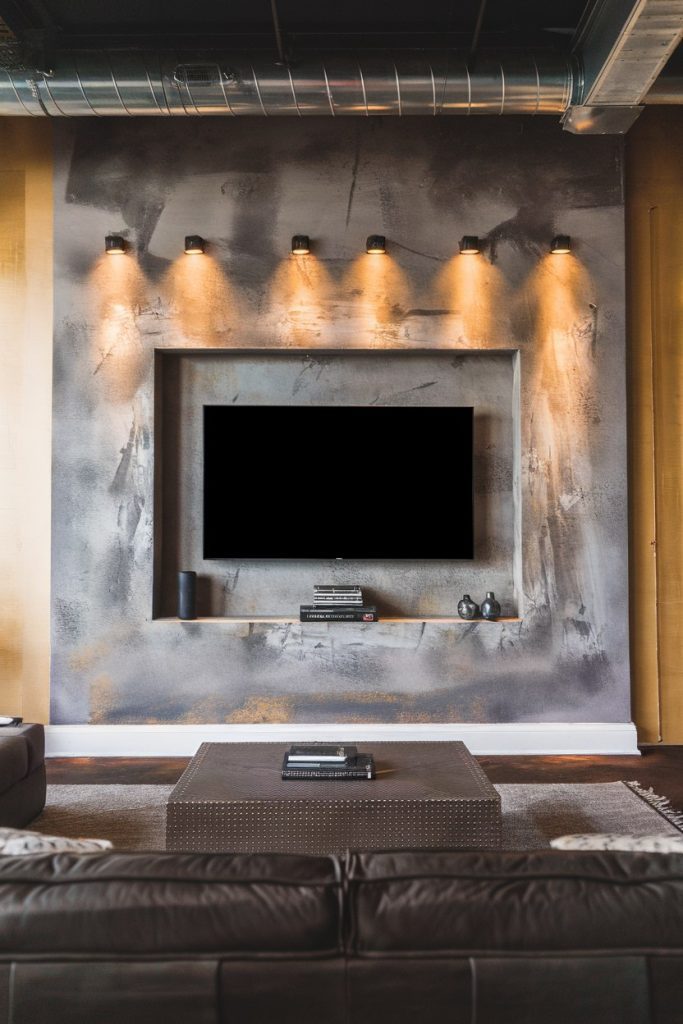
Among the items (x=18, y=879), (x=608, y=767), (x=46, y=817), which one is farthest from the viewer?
(x=608, y=767)

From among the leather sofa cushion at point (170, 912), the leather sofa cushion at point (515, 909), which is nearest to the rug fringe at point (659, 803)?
the leather sofa cushion at point (515, 909)

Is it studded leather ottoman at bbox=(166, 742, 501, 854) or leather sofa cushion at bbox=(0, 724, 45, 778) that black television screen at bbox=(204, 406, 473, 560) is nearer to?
leather sofa cushion at bbox=(0, 724, 45, 778)

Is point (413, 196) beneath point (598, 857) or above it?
above

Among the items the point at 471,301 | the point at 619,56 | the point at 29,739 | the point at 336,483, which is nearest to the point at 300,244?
the point at 471,301

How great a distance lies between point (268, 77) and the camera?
12.6 ft

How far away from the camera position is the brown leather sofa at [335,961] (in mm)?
1025

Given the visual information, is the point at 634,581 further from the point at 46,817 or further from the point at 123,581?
the point at 46,817

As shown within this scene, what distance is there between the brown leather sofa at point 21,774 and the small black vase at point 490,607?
2433 mm

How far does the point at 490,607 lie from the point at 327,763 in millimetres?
1824

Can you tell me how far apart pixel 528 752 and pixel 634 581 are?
119cm

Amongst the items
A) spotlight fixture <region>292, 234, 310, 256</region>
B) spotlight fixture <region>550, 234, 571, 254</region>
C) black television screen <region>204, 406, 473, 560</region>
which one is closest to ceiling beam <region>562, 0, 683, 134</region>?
spotlight fixture <region>550, 234, 571, 254</region>

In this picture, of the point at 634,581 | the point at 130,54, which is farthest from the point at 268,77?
the point at 634,581

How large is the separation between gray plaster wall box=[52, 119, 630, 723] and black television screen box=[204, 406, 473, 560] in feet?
1.17

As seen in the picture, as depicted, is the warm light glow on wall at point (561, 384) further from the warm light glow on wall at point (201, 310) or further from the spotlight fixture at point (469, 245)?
the warm light glow on wall at point (201, 310)
